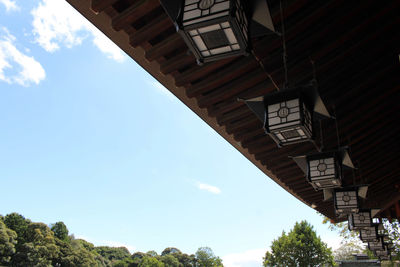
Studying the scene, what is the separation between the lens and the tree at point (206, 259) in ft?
192

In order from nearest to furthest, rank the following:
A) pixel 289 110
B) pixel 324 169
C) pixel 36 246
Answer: pixel 289 110, pixel 324 169, pixel 36 246

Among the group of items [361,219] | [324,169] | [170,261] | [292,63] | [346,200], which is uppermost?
[292,63]

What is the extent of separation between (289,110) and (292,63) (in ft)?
3.36

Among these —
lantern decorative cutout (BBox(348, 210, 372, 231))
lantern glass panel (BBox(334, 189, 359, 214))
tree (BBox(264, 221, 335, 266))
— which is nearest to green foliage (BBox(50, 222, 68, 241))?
tree (BBox(264, 221, 335, 266))

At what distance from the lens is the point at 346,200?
5.07 metres

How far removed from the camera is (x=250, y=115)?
425cm

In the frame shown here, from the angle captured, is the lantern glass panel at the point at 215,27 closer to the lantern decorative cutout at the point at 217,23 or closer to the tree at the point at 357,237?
the lantern decorative cutout at the point at 217,23

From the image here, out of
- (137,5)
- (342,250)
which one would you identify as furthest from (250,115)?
(342,250)

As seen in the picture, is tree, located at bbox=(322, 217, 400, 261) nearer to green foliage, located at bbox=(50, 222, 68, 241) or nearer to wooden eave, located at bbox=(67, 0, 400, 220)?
wooden eave, located at bbox=(67, 0, 400, 220)

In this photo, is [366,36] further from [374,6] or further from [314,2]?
[314,2]

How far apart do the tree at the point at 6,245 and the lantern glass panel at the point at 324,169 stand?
37.3 meters

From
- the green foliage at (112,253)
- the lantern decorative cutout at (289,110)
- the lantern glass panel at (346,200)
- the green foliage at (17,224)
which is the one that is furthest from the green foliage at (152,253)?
the lantern decorative cutout at (289,110)

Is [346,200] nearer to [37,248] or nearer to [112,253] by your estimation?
[37,248]

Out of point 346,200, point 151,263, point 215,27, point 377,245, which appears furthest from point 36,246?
point 215,27
